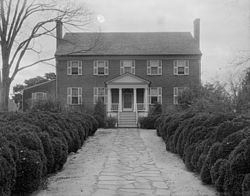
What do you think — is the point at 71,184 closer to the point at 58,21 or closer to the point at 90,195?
the point at 90,195

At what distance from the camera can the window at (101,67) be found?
3822 cm

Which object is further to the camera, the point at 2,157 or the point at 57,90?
the point at 57,90

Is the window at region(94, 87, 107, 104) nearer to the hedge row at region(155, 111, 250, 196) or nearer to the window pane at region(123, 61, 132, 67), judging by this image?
the window pane at region(123, 61, 132, 67)

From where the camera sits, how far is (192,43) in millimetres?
39406

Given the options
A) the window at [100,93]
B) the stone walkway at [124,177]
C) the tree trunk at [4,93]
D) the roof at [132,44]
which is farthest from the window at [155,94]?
the stone walkway at [124,177]

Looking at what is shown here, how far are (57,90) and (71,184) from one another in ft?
100

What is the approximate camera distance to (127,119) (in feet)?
114

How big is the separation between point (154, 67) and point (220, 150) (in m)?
30.9

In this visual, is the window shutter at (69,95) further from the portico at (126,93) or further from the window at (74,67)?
the portico at (126,93)

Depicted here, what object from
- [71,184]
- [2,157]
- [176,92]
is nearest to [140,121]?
[176,92]

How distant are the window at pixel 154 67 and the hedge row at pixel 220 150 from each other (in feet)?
81.9

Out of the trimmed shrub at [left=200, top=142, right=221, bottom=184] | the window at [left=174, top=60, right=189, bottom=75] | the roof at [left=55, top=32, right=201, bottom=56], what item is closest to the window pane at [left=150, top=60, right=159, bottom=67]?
the roof at [left=55, top=32, right=201, bottom=56]

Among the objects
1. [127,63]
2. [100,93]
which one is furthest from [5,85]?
[127,63]

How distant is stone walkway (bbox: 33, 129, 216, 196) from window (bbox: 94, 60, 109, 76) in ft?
80.4
